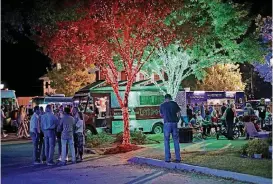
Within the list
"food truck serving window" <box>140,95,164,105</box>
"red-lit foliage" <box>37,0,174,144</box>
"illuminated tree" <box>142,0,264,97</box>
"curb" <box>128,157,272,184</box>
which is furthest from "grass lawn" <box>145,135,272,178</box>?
"food truck serving window" <box>140,95,164,105</box>

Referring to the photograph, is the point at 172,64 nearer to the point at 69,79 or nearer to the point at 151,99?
the point at 151,99

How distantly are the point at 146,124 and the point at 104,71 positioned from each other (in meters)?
8.26

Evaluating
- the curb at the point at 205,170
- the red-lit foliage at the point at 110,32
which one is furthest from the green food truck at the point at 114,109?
the curb at the point at 205,170

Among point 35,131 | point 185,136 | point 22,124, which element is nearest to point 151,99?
point 22,124

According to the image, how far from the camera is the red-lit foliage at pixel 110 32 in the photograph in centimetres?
1700

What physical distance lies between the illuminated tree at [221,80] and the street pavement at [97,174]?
27.5 metres

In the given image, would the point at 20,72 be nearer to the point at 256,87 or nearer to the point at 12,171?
the point at 256,87

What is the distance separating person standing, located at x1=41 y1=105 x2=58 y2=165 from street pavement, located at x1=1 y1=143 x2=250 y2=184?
488mm

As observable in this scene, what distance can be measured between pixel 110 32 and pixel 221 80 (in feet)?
84.7

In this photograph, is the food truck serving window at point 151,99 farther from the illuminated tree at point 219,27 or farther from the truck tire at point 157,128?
the illuminated tree at point 219,27

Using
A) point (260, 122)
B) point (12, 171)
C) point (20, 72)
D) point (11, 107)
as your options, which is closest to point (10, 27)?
point (12, 171)

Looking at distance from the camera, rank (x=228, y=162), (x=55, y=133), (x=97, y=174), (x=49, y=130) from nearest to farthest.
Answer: (x=97, y=174)
(x=228, y=162)
(x=49, y=130)
(x=55, y=133)

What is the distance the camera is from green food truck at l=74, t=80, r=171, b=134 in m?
25.7

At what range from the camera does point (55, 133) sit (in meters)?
14.6
